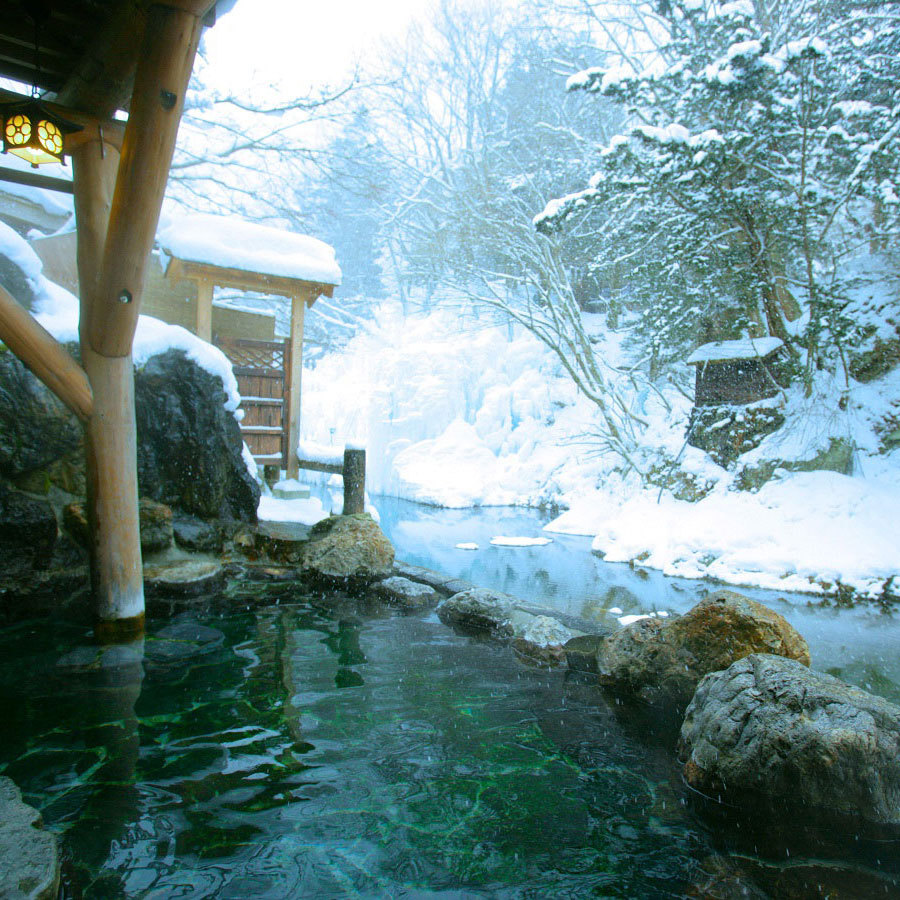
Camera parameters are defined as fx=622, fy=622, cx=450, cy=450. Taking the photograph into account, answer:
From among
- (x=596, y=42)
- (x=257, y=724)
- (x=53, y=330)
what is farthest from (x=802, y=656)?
(x=596, y=42)

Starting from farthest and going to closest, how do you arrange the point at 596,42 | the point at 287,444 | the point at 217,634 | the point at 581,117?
the point at 581,117 < the point at 596,42 < the point at 287,444 < the point at 217,634

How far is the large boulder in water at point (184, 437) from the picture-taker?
5.62 metres

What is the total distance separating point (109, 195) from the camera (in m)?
3.98

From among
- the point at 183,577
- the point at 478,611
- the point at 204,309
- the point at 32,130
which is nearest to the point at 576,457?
the point at 204,309

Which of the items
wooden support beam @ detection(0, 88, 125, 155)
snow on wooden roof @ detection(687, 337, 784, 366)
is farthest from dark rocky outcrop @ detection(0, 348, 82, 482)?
snow on wooden roof @ detection(687, 337, 784, 366)

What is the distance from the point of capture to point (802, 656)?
3650 mm

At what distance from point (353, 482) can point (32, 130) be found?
4427mm

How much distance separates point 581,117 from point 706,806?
1862 cm

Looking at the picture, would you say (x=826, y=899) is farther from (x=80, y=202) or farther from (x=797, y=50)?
(x=797, y=50)

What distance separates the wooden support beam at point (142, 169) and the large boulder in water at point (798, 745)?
3794 mm

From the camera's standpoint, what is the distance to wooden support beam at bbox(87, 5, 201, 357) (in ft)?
9.80

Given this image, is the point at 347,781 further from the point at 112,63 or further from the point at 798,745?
the point at 112,63

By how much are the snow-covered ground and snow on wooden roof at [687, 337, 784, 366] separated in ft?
2.89

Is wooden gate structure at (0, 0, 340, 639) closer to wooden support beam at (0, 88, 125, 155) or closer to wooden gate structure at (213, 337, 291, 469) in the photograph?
wooden support beam at (0, 88, 125, 155)
